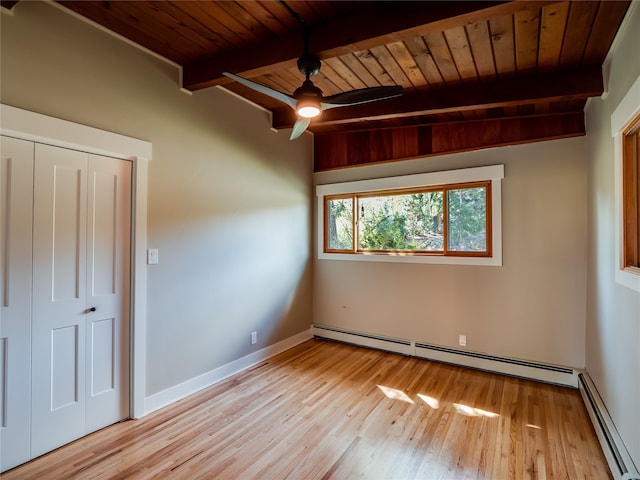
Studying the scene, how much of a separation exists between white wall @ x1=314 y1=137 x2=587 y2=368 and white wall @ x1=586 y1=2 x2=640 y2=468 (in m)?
0.16

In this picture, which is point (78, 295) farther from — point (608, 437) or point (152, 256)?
point (608, 437)

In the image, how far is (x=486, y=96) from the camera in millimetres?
2730

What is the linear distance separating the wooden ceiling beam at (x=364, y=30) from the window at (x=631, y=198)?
3.35ft

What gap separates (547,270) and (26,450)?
4.30 meters

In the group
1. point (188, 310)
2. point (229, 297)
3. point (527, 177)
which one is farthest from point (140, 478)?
point (527, 177)

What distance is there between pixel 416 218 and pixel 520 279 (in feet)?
4.10

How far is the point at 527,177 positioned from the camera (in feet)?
10.5

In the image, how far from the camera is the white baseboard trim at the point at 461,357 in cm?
308

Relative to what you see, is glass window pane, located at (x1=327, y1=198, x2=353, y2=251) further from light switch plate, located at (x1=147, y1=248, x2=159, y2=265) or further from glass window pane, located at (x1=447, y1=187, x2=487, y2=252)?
light switch plate, located at (x1=147, y1=248, x2=159, y2=265)

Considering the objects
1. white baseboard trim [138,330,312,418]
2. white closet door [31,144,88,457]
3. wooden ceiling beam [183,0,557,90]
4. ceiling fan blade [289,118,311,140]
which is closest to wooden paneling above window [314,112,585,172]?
ceiling fan blade [289,118,311,140]

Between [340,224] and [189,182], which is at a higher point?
[189,182]

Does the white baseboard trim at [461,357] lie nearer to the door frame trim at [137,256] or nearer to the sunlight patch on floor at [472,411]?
the sunlight patch on floor at [472,411]

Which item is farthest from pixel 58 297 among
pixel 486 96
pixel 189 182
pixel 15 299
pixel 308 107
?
pixel 486 96

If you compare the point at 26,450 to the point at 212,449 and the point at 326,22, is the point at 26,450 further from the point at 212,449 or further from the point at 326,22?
the point at 326,22
